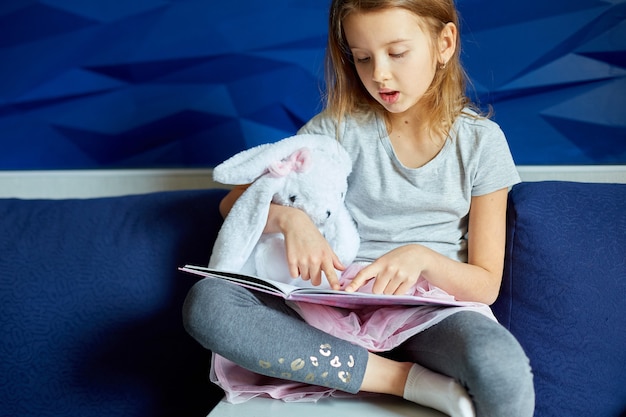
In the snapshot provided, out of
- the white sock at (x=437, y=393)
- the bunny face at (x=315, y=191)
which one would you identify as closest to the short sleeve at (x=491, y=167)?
the bunny face at (x=315, y=191)

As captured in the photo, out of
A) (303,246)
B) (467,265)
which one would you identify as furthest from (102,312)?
(467,265)

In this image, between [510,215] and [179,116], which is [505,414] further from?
[179,116]

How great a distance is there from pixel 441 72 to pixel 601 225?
1.33 ft

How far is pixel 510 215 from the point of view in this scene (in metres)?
1.29

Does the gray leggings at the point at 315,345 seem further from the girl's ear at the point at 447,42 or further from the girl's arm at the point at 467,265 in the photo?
the girl's ear at the point at 447,42

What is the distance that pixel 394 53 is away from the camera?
3.79ft

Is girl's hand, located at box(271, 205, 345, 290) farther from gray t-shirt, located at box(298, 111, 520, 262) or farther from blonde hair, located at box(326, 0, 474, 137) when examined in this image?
blonde hair, located at box(326, 0, 474, 137)

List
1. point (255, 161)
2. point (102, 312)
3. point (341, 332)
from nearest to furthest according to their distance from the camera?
1. point (341, 332)
2. point (255, 161)
3. point (102, 312)

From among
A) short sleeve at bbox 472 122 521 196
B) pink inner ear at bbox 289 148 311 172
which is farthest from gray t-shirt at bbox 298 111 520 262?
pink inner ear at bbox 289 148 311 172

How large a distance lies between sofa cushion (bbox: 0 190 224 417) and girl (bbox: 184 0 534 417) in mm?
170

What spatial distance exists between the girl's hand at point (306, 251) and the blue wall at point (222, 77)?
1.45 feet

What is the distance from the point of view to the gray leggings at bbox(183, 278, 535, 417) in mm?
935

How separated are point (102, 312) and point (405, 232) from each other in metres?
0.61

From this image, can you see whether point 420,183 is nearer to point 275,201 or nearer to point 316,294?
point 275,201
